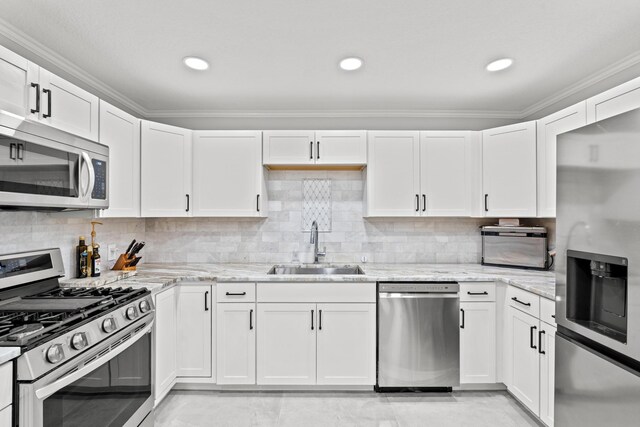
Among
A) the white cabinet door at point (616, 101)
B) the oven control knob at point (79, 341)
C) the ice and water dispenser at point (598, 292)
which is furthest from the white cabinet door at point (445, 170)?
the oven control knob at point (79, 341)

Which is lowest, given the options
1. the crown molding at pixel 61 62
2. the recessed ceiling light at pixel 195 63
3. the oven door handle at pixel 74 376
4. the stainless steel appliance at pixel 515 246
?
the oven door handle at pixel 74 376

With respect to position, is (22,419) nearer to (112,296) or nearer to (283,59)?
(112,296)

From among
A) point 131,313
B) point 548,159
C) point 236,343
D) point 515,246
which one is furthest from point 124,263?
point 548,159

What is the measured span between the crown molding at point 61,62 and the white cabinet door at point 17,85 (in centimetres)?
51

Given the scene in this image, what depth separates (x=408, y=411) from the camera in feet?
7.86

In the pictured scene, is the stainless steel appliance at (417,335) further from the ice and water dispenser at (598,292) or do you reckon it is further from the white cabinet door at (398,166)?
the ice and water dispenser at (598,292)

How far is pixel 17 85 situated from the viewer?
158 cm

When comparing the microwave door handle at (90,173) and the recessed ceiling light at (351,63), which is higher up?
the recessed ceiling light at (351,63)

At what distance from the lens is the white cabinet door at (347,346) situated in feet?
8.52

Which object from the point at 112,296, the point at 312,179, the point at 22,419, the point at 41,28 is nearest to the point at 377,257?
the point at 312,179

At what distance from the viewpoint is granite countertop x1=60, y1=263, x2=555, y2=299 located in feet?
7.51

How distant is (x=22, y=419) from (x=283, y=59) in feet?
7.33

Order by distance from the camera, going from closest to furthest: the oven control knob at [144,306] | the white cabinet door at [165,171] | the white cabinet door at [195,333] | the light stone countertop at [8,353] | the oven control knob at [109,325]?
the light stone countertop at [8,353] < the oven control knob at [109,325] < the oven control knob at [144,306] < the white cabinet door at [195,333] < the white cabinet door at [165,171]

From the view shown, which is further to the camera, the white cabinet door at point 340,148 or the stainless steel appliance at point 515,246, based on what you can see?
the white cabinet door at point 340,148
